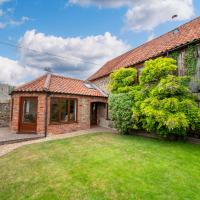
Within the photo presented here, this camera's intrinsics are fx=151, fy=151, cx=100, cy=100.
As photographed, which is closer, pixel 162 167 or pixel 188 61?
pixel 162 167

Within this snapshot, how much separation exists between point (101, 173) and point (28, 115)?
796cm

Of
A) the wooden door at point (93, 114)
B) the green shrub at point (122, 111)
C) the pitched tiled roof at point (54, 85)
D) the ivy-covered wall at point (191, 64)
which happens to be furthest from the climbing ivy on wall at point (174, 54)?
the wooden door at point (93, 114)

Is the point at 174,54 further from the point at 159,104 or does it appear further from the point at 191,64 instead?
the point at 159,104

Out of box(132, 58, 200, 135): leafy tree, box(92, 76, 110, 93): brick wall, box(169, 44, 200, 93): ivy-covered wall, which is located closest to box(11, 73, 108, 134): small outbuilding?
box(92, 76, 110, 93): brick wall

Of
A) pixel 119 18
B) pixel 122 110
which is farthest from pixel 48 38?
pixel 122 110

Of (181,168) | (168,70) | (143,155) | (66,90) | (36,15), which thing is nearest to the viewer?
(181,168)

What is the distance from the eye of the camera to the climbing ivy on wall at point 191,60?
828 centimetres

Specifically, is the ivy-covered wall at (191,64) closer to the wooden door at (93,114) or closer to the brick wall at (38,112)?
the wooden door at (93,114)

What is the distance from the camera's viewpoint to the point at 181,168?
489cm

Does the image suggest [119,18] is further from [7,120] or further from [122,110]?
[7,120]

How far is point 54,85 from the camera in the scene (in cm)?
1171

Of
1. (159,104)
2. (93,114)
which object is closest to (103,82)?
(93,114)

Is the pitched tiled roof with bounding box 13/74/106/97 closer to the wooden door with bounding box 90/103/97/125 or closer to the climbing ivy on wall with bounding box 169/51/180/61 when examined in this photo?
the wooden door with bounding box 90/103/97/125

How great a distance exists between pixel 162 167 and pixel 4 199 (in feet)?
14.6
